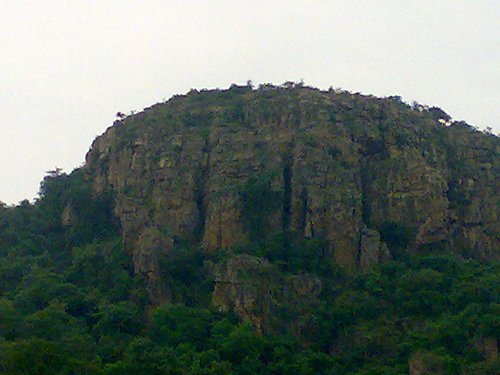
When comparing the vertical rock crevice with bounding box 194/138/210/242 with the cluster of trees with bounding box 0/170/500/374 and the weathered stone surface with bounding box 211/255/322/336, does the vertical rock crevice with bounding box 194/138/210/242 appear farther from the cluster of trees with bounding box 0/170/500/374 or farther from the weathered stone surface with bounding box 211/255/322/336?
the weathered stone surface with bounding box 211/255/322/336

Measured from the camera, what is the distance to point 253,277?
37250 millimetres

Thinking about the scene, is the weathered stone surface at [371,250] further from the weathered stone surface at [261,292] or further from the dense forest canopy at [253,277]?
the weathered stone surface at [261,292]

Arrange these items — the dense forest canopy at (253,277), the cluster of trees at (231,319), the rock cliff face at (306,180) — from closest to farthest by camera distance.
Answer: the cluster of trees at (231,319), the dense forest canopy at (253,277), the rock cliff face at (306,180)

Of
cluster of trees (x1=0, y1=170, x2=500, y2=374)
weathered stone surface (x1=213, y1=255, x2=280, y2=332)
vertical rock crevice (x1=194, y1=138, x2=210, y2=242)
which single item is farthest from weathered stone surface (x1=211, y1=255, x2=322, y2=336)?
vertical rock crevice (x1=194, y1=138, x2=210, y2=242)

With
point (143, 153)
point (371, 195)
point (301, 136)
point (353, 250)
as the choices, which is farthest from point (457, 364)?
point (143, 153)

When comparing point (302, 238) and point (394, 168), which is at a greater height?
point (394, 168)

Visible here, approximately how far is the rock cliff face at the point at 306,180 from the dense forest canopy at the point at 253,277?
125mm

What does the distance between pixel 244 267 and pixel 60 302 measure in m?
8.40

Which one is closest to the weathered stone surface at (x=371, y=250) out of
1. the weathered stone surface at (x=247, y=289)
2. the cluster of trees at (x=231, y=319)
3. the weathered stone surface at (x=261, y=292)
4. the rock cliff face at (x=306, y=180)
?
the rock cliff face at (x=306, y=180)

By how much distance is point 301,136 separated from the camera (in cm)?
4391

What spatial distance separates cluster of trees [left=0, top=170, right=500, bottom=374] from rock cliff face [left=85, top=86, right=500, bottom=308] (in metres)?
0.93

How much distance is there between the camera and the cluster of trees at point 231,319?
32375 mm

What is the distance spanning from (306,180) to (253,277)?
7.12m

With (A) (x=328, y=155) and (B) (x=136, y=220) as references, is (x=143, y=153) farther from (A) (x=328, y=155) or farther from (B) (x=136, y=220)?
(A) (x=328, y=155)
